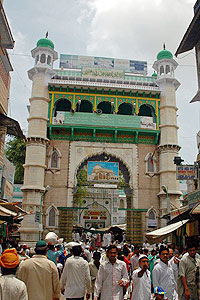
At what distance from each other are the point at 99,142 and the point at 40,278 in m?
21.3

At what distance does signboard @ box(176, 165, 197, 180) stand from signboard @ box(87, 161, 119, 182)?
865 centimetres

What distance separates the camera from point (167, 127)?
24.9 m

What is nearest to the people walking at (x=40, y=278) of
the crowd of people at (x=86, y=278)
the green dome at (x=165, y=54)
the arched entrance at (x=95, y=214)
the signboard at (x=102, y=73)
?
the crowd of people at (x=86, y=278)

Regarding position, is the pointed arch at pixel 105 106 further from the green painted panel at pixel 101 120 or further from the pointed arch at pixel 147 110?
the green painted panel at pixel 101 120

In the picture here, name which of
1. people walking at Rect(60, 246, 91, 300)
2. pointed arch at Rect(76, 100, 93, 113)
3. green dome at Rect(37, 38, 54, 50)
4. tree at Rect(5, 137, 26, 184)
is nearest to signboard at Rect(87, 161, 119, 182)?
pointed arch at Rect(76, 100, 93, 113)

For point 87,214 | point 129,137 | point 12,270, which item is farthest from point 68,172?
point 12,270

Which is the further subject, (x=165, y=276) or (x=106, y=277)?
(x=165, y=276)

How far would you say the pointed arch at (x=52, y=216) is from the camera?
917 inches

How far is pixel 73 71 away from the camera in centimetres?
2628

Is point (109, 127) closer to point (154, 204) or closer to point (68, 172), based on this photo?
point (68, 172)

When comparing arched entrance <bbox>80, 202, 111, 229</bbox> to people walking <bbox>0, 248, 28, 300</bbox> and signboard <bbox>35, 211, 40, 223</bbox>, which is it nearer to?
signboard <bbox>35, 211, 40, 223</bbox>

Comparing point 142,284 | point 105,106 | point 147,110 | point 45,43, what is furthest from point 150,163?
point 142,284

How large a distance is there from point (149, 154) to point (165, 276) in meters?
20.2

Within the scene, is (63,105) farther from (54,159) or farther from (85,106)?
(54,159)
